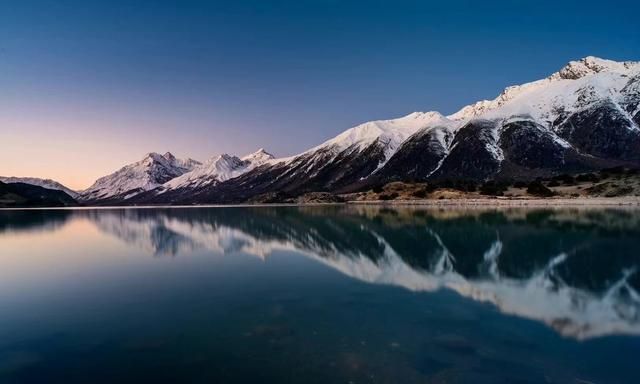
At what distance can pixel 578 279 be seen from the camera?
104 feet

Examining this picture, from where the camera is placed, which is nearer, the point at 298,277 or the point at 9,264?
the point at 298,277

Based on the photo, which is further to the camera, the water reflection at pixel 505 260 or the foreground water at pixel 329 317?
the water reflection at pixel 505 260

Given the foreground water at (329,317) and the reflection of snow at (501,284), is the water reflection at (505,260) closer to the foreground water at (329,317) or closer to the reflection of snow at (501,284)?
the reflection of snow at (501,284)

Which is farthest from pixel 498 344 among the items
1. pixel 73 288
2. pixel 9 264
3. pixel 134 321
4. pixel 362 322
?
pixel 9 264

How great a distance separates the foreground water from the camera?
15711mm

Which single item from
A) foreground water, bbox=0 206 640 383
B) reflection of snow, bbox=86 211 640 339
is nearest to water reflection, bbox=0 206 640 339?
reflection of snow, bbox=86 211 640 339

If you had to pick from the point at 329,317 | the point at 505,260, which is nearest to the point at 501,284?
the point at 505,260

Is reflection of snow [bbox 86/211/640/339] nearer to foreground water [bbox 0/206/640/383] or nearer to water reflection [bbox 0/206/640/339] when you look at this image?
water reflection [bbox 0/206/640/339]

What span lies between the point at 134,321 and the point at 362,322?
11.1 m

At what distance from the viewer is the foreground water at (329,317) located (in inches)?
619

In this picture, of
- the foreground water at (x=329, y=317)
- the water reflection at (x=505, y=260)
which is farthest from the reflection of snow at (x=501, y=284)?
the foreground water at (x=329, y=317)

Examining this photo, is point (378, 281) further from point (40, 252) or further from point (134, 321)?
point (40, 252)

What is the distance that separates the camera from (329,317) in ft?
73.7

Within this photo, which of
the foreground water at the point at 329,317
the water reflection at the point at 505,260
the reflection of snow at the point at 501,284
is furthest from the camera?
the water reflection at the point at 505,260
